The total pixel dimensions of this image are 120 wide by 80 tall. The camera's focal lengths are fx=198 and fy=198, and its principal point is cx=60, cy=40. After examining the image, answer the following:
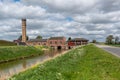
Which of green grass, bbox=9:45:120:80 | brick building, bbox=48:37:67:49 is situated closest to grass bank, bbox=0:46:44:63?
green grass, bbox=9:45:120:80

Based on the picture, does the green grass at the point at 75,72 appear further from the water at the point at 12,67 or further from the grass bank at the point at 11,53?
the grass bank at the point at 11,53

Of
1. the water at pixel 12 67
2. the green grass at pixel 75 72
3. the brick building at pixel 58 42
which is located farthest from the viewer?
the brick building at pixel 58 42

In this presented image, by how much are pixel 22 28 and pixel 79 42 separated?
4179 cm

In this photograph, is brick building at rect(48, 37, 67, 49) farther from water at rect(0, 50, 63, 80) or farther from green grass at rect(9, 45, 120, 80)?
green grass at rect(9, 45, 120, 80)

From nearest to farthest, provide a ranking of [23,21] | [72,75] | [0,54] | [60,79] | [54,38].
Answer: [60,79] < [72,75] < [0,54] < [23,21] < [54,38]

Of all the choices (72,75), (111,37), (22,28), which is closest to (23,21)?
(22,28)

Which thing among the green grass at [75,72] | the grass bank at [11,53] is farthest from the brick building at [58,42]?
the green grass at [75,72]

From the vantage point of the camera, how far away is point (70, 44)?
427ft

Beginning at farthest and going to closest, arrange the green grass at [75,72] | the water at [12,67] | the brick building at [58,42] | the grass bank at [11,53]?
the brick building at [58,42] < the grass bank at [11,53] < the water at [12,67] < the green grass at [75,72]

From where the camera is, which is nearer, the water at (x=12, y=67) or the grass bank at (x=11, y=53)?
the water at (x=12, y=67)

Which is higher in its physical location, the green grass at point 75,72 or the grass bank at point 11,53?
the green grass at point 75,72

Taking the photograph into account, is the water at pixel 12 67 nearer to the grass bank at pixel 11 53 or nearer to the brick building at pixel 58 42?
the grass bank at pixel 11 53

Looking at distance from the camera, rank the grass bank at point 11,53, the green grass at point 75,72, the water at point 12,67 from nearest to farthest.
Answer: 1. the green grass at point 75,72
2. the water at point 12,67
3. the grass bank at point 11,53

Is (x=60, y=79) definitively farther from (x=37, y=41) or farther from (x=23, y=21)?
(x=37, y=41)
